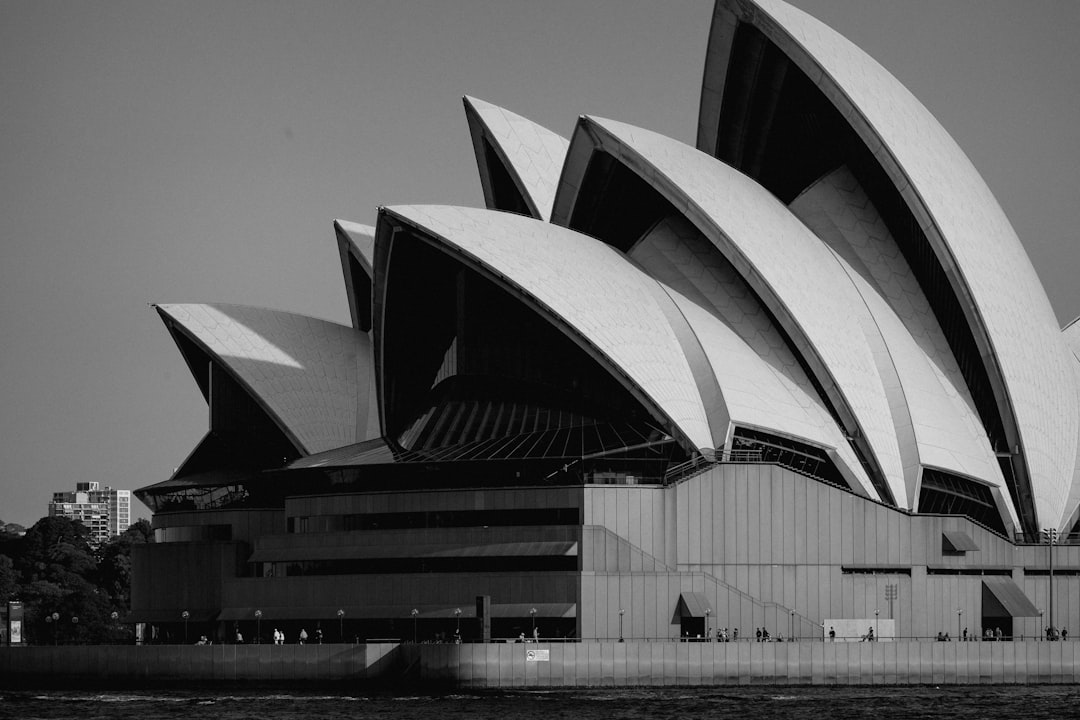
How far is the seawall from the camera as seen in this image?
2459 inches

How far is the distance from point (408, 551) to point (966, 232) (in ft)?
85.2

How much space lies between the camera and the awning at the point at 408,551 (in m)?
68.0

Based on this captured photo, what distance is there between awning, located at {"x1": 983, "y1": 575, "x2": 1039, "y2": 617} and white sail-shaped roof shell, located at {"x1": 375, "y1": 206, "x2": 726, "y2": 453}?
479 inches

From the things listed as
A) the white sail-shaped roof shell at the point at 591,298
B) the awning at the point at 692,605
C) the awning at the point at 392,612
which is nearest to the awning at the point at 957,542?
the white sail-shaped roof shell at the point at 591,298

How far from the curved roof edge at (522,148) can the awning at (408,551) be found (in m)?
19.1

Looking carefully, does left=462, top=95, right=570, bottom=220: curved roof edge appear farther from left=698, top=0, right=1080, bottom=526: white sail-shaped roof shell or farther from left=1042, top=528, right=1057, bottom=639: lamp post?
left=1042, top=528, right=1057, bottom=639: lamp post

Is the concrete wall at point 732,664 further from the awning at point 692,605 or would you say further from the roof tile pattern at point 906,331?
the roof tile pattern at point 906,331

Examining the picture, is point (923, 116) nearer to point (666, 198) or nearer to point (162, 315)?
point (666, 198)

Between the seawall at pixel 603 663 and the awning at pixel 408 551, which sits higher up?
the awning at pixel 408 551

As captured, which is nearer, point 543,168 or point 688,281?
point 688,281

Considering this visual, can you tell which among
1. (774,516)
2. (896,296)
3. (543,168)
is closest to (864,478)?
(774,516)

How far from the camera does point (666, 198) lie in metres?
73.1

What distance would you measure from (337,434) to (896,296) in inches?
1012

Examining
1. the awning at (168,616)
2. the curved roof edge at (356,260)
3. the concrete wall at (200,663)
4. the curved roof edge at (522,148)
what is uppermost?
the curved roof edge at (522,148)
